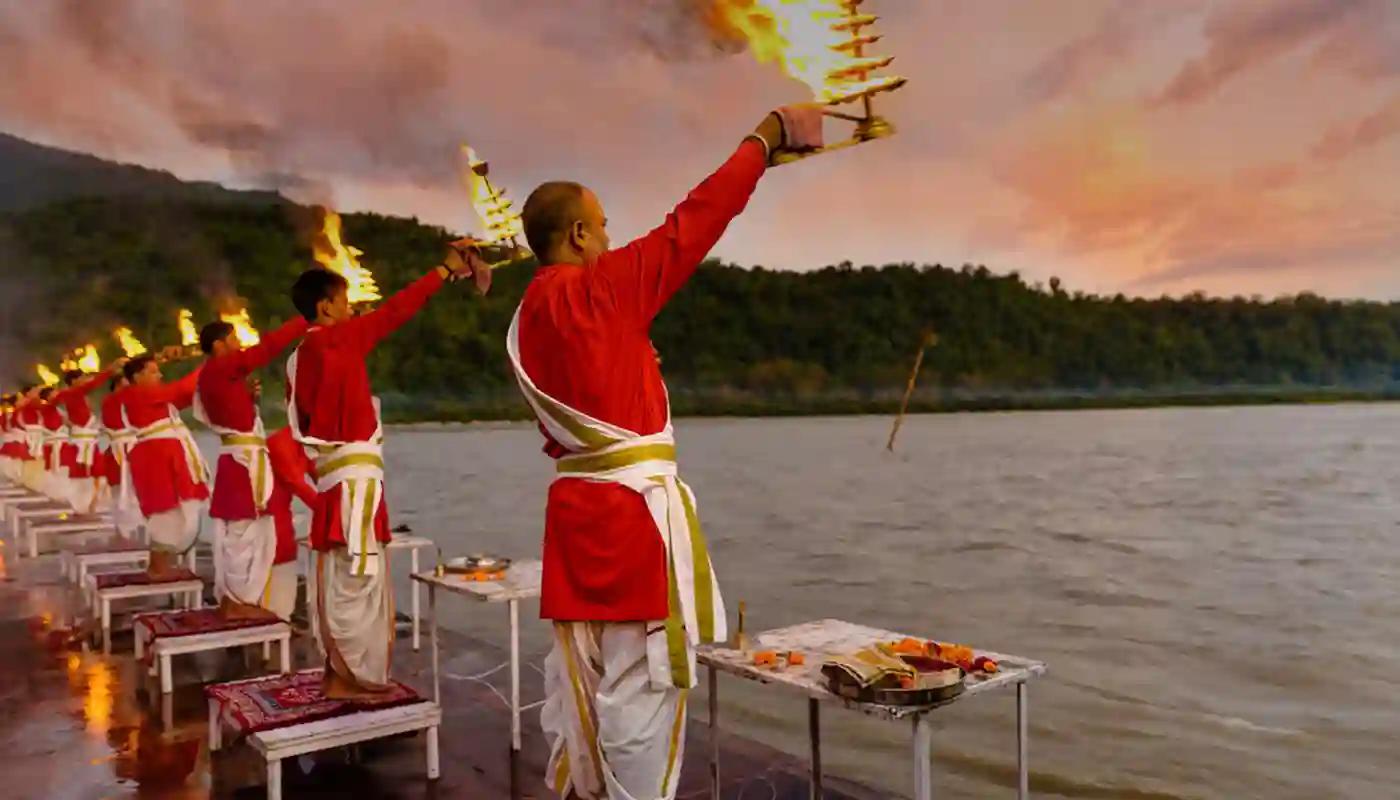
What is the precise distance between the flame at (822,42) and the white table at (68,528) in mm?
8339

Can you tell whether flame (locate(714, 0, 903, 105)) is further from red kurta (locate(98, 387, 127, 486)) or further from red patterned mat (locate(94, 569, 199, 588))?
red kurta (locate(98, 387, 127, 486))

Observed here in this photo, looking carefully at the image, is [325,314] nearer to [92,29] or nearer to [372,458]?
[372,458]

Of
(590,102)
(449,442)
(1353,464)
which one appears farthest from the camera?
(449,442)

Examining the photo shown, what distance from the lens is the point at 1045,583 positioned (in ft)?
44.3

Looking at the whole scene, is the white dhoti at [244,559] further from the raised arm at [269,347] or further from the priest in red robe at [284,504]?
the raised arm at [269,347]

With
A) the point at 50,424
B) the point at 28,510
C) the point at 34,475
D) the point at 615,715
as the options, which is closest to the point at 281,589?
the point at 615,715

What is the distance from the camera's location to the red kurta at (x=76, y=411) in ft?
31.6

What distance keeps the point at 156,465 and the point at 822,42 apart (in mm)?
5606

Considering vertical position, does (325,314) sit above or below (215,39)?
below

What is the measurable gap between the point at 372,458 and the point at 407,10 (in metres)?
18.1

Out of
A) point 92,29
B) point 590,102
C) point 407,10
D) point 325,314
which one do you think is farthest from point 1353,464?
point 92,29

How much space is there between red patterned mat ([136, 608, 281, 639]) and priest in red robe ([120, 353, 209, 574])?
138 centimetres

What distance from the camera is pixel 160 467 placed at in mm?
6492

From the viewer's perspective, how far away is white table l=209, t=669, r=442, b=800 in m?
3.31
